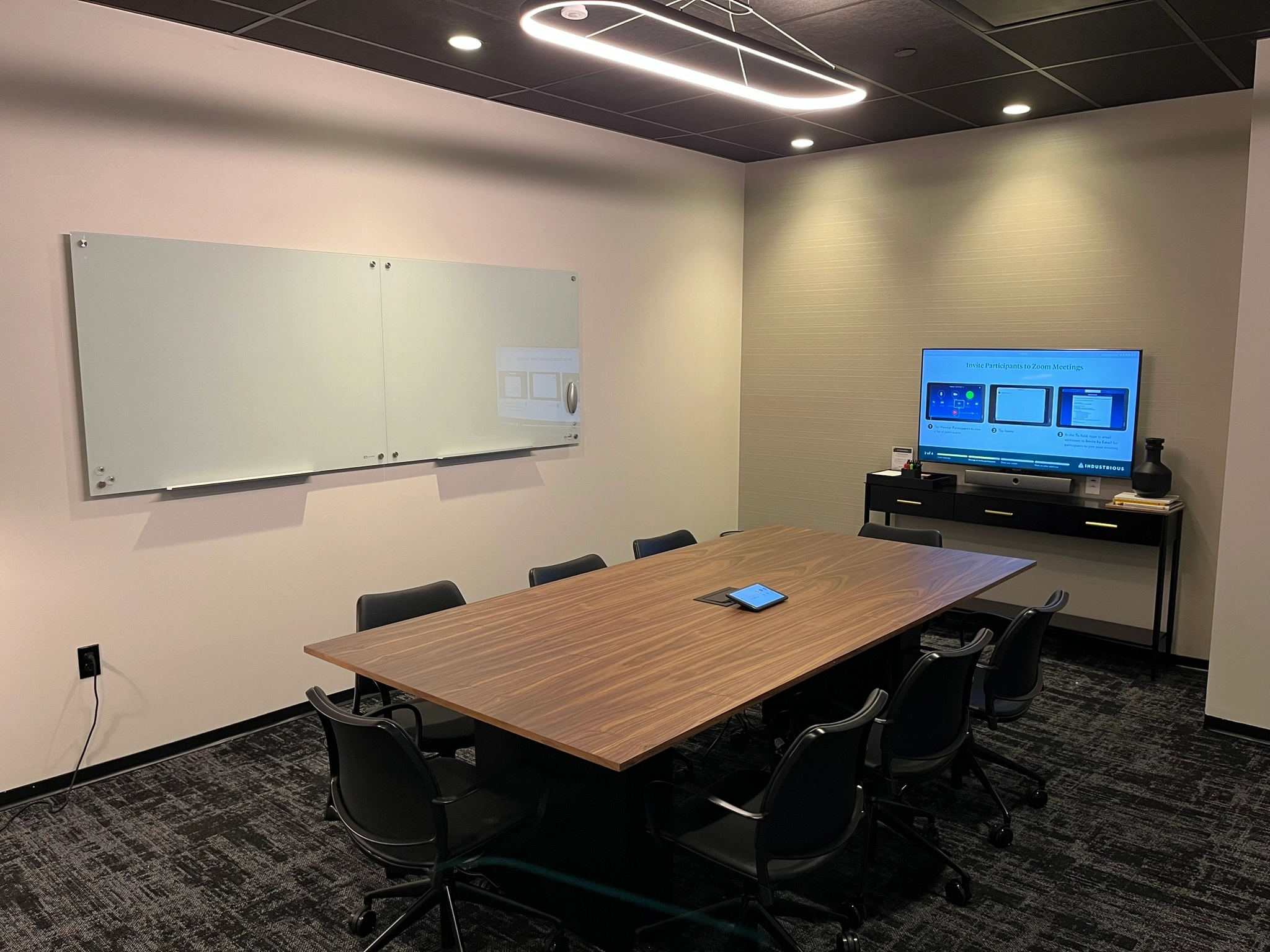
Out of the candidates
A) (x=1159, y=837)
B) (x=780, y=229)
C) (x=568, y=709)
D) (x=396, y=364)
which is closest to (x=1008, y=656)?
(x=1159, y=837)

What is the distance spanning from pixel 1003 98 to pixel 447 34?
2954 millimetres

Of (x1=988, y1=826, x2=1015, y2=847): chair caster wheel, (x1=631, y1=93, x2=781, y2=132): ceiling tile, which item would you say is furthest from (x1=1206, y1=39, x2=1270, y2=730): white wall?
(x1=631, y1=93, x2=781, y2=132): ceiling tile

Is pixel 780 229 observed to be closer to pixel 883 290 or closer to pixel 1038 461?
pixel 883 290

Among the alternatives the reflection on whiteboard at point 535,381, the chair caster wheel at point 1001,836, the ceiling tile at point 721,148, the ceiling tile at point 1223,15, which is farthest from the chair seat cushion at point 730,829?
the ceiling tile at point 721,148

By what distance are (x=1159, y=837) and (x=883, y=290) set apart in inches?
151

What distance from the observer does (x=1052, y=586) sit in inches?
222

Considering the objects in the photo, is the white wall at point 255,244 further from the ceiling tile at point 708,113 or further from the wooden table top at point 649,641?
the wooden table top at point 649,641

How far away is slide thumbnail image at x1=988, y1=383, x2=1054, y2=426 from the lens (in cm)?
542

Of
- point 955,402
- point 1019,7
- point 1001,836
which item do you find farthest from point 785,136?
point 1001,836

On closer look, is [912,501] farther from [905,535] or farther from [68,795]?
[68,795]

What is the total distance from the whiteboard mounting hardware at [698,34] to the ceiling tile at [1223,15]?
4.77ft

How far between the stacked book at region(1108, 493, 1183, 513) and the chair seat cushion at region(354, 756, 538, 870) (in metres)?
3.73

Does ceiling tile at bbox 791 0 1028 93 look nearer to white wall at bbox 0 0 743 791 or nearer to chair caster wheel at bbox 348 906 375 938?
white wall at bbox 0 0 743 791

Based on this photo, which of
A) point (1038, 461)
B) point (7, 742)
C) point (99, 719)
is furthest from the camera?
point (1038, 461)
